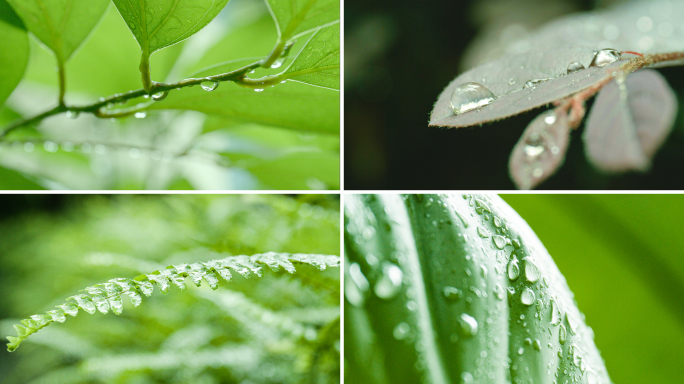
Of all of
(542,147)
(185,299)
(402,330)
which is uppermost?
(542,147)

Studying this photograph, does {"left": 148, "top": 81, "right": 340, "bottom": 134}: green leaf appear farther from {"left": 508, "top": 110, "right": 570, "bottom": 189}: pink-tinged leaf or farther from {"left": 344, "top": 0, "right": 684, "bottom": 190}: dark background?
{"left": 344, "top": 0, "right": 684, "bottom": 190}: dark background

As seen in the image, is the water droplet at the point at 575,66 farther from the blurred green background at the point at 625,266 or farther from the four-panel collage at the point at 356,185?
the blurred green background at the point at 625,266

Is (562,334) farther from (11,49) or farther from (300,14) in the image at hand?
(11,49)

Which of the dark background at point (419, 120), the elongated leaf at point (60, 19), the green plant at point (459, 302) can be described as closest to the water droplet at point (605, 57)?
the green plant at point (459, 302)

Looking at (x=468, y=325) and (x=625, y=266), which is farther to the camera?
(x=625, y=266)

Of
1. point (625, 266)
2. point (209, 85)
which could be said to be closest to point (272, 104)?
point (209, 85)

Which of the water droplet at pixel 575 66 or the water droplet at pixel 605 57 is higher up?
the water droplet at pixel 605 57

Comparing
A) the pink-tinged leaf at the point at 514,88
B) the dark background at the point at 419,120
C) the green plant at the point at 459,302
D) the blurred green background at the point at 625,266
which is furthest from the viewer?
the dark background at the point at 419,120

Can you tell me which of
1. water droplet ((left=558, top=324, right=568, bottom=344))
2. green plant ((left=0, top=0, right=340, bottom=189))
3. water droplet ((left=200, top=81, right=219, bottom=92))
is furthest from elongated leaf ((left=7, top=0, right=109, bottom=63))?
water droplet ((left=558, top=324, right=568, bottom=344))
